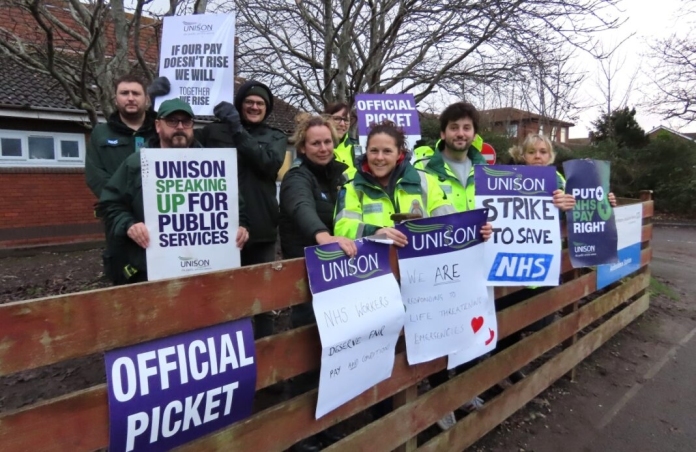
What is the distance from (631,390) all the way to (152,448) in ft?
13.3

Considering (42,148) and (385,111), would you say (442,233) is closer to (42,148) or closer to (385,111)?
(385,111)

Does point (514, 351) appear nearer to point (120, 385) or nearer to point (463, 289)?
point (463, 289)

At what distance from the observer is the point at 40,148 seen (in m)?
12.0

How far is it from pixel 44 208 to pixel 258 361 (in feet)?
41.2

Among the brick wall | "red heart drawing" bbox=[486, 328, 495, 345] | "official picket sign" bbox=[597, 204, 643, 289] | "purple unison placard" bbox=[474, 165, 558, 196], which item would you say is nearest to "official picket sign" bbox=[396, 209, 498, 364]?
"red heart drawing" bbox=[486, 328, 495, 345]

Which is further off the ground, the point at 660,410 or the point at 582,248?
the point at 582,248

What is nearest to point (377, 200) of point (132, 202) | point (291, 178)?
point (291, 178)

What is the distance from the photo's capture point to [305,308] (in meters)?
2.58

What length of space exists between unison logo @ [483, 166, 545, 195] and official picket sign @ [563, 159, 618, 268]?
72cm

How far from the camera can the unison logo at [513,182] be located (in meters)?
3.20

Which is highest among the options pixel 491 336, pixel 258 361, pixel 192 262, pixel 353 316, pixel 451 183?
pixel 451 183

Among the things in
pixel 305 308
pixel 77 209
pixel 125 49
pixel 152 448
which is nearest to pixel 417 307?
pixel 305 308

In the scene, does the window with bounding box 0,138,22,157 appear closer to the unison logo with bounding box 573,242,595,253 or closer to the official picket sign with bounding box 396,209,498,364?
the official picket sign with bounding box 396,209,498,364

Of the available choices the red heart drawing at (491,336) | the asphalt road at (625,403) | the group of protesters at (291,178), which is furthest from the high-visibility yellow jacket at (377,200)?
the asphalt road at (625,403)
